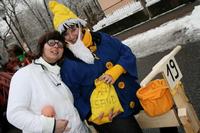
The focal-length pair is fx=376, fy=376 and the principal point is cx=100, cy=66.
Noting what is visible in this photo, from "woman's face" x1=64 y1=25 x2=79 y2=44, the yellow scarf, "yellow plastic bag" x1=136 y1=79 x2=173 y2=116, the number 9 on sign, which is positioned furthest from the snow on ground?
"woman's face" x1=64 y1=25 x2=79 y2=44

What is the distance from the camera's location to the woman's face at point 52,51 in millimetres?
3609

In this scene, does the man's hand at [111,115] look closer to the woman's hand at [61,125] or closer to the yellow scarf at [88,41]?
the woman's hand at [61,125]

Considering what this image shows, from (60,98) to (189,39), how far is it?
673cm

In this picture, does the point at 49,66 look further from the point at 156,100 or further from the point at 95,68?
the point at 156,100

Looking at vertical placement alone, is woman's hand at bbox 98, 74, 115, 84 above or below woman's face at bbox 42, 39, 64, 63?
below

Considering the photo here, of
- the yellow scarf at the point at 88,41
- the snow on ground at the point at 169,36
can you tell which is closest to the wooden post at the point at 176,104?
the yellow scarf at the point at 88,41

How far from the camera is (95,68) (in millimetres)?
3799

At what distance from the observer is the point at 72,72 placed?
12.3 ft

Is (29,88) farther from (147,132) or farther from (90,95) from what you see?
(147,132)

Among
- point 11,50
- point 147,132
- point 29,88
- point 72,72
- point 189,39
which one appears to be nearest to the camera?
point 29,88

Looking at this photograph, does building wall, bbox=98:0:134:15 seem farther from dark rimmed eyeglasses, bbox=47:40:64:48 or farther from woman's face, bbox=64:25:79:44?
dark rimmed eyeglasses, bbox=47:40:64:48

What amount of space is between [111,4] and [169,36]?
26.1m

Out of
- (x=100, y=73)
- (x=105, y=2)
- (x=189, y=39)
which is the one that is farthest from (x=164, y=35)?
(x=105, y=2)

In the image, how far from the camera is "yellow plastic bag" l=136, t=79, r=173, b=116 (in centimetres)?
380
